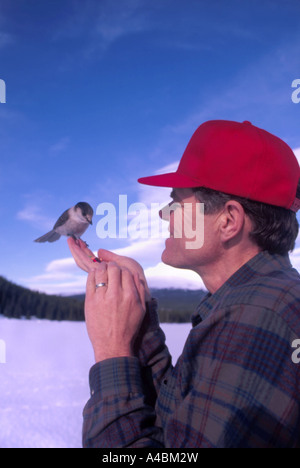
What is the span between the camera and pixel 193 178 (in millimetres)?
850

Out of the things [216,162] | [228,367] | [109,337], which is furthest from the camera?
[216,162]

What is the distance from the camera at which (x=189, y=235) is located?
854mm

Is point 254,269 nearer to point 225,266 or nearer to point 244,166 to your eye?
point 225,266

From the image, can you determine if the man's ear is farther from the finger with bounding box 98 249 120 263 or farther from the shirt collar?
the finger with bounding box 98 249 120 263

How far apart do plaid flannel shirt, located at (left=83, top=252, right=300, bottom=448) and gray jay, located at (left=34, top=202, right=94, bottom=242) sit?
22.9 inches

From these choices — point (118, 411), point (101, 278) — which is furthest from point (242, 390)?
point (101, 278)

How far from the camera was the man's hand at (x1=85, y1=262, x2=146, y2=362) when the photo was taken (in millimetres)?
726

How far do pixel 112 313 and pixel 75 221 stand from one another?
54 cm

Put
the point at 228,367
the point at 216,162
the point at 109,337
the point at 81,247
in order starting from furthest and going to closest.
→ the point at 81,247 → the point at 216,162 → the point at 109,337 → the point at 228,367
